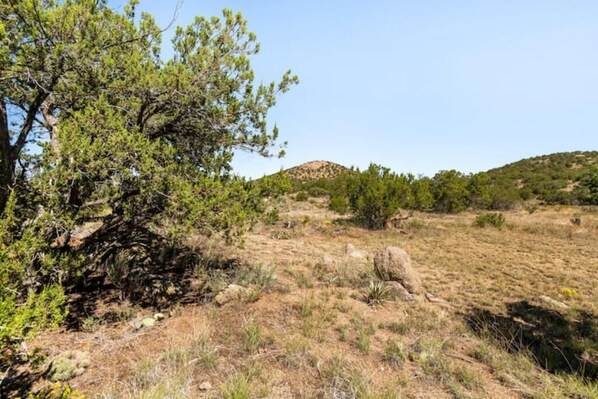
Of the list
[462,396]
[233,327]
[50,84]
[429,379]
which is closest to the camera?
[462,396]

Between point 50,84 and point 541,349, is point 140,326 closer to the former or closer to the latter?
point 50,84

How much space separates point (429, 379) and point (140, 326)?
466 centimetres

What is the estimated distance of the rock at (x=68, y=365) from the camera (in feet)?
14.4

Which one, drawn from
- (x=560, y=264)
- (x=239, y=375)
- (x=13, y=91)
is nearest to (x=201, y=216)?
(x=239, y=375)

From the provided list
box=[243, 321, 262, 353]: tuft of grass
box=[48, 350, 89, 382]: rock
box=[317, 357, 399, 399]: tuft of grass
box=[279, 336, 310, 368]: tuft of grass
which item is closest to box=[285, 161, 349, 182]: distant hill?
box=[243, 321, 262, 353]: tuft of grass

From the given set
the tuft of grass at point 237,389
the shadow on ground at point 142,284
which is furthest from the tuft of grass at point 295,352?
the shadow on ground at point 142,284

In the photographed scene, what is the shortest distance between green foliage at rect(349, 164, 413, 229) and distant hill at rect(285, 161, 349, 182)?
47973mm

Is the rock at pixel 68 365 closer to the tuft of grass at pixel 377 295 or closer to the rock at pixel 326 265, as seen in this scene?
the tuft of grass at pixel 377 295

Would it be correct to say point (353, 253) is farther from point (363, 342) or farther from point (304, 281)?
point (363, 342)

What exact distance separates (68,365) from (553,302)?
996cm

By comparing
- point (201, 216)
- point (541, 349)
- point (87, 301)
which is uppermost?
point (201, 216)

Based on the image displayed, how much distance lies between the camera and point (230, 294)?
6.67 metres

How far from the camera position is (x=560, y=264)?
11695 millimetres

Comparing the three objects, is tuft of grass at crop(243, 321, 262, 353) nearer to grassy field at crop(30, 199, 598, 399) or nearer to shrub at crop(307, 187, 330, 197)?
grassy field at crop(30, 199, 598, 399)
